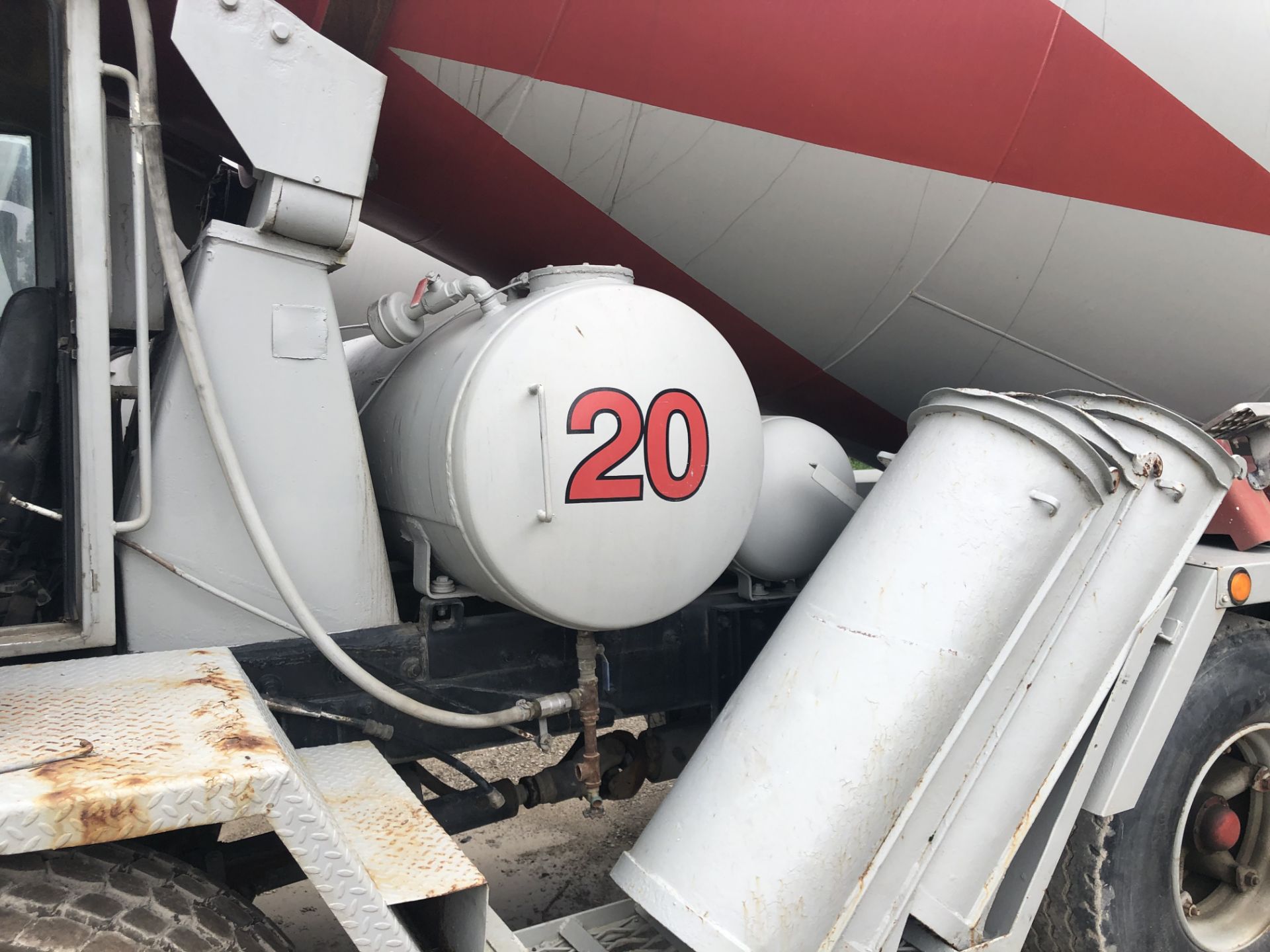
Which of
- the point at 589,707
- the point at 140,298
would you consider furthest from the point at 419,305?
the point at 589,707

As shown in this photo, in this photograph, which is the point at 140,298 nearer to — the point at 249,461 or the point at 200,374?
the point at 200,374

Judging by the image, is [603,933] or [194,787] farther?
[603,933]

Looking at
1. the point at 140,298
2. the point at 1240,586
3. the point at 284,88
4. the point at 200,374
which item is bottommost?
the point at 1240,586

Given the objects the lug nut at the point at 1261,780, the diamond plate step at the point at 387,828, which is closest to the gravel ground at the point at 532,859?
the diamond plate step at the point at 387,828

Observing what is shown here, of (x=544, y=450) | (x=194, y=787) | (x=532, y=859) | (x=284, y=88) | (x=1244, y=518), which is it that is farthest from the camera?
(x=532, y=859)

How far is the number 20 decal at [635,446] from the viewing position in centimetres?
191

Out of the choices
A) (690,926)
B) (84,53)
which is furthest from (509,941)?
(84,53)

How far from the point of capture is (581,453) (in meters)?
1.90

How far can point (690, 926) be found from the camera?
5.87ft

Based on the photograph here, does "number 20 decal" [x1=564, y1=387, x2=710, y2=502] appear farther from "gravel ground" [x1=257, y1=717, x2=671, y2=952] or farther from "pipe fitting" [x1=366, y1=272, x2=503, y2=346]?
"gravel ground" [x1=257, y1=717, x2=671, y2=952]

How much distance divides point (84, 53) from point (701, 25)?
124cm

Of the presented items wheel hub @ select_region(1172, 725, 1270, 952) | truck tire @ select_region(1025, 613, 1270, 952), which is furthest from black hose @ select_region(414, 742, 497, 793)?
wheel hub @ select_region(1172, 725, 1270, 952)

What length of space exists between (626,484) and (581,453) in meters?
0.12

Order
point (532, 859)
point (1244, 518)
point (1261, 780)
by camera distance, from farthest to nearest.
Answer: point (532, 859), point (1261, 780), point (1244, 518)
